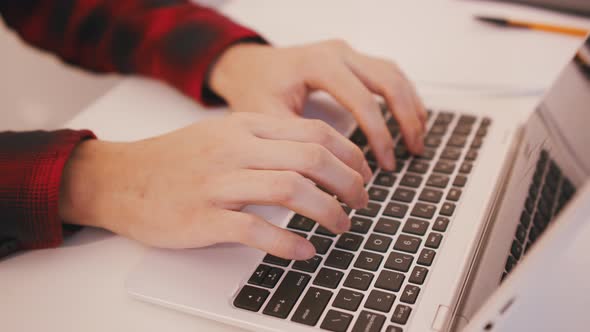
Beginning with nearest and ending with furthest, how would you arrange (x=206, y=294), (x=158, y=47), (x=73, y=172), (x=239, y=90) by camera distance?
1. (x=206, y=294)
2. (x=73, y=172)
3. (x=239, y=90)
4. (x=158, y=47)

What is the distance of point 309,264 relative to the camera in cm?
48

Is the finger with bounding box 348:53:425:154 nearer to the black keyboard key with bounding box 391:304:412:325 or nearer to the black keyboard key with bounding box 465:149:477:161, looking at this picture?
the black keyboard key with bounding box 465:149:477:161

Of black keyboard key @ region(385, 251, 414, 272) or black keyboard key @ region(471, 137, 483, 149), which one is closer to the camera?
black keyboard key @ region(385, 251, 414, 272)

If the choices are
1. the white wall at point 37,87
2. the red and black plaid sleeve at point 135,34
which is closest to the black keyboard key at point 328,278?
the red and black plaid sleeve at point 135,34

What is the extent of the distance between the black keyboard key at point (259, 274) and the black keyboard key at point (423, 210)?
15 cm

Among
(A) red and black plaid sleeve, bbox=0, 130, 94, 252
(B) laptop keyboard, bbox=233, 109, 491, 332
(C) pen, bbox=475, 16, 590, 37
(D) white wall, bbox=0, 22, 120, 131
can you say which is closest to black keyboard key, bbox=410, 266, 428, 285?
(B) laptop keyboard, bbox=233, 109, 491, 332

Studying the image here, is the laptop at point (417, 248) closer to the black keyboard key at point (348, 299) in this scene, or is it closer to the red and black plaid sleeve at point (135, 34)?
the black keyboard key at point (348, 299)

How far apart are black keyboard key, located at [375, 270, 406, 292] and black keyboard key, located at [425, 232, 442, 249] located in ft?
0.15

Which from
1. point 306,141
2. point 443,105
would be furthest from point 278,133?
point 443,105

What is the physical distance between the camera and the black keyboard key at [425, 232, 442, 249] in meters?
0.48

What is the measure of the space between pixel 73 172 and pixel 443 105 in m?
0.42

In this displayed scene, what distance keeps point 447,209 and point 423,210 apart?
22 millimetres

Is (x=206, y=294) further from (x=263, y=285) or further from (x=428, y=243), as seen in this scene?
(x=428, y=243)

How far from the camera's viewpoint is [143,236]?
1.68 ft
